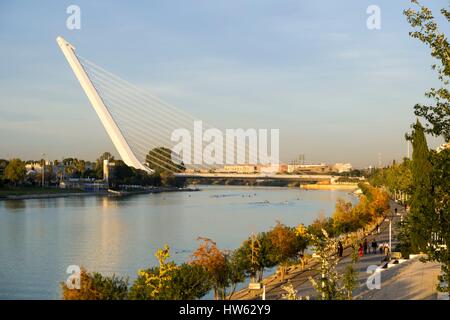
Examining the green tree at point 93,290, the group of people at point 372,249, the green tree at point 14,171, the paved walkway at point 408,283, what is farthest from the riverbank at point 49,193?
the green tree at point 93,290

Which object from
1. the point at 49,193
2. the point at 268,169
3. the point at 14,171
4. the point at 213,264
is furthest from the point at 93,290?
the point at 268,169

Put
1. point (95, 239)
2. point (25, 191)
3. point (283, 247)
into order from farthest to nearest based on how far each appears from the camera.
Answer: point (25, 191) < point (95, 239) < point (283, 247)

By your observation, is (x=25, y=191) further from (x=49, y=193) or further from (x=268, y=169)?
(x=268, y=169)

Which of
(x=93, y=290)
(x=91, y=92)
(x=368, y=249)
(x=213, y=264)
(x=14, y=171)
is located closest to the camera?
(x=93, y=290)

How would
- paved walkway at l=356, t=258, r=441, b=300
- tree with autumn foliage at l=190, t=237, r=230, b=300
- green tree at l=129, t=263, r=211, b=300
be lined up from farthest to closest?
tree with autumn foliage at l=190, t=237, r=230, b=300, paved walkway at l=356, t=258, r=441, b=300, green tree at l=129, t=263, r=211, b=300

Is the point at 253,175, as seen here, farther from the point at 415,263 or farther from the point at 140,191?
the point at 415,263

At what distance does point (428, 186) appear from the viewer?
4.11 meters

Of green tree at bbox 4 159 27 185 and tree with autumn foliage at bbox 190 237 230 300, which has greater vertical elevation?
green tree at bbox 4 159 27 185

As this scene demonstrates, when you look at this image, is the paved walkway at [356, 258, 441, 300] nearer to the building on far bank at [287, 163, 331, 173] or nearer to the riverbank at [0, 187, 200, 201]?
the riverbank at [0, 187, 200, 201]

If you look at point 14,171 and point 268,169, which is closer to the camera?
point 14,171

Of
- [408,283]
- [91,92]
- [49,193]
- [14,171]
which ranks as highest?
[91,92]

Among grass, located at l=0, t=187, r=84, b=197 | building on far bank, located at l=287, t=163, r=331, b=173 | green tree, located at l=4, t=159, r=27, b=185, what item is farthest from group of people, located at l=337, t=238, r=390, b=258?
building on far bank, located at l=287, t=163, r=331, b=173
